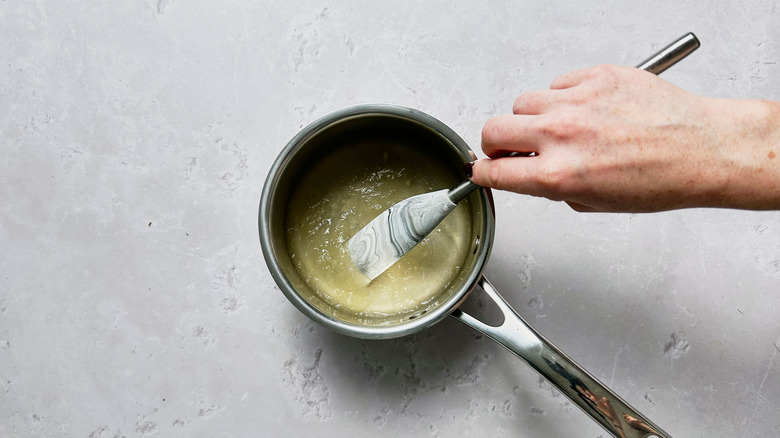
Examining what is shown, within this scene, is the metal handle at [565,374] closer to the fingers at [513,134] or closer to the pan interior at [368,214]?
the pan interior at [368,214]

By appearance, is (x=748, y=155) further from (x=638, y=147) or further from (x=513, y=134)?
(x=513, y=134)

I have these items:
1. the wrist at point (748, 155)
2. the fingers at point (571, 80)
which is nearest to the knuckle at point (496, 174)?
the fingers at point (571, 80)

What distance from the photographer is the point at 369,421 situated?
98cm

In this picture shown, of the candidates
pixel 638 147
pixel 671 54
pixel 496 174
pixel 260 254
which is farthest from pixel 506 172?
pixel 260 254

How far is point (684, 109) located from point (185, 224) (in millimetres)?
771

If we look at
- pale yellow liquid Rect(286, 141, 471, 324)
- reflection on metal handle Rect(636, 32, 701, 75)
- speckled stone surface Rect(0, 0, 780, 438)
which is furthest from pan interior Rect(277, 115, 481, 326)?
reflection on metal handle Rect(636, 32, 701, 75)

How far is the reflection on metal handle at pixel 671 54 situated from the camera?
0.71 meters

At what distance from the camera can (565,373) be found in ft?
2.71

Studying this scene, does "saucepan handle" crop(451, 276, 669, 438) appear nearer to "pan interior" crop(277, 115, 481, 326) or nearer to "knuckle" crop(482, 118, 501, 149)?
"pan interior" crop(277, 115, 481, 326)

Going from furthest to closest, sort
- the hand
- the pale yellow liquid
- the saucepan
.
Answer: the pale yellow liquid, the saucepan, the hand

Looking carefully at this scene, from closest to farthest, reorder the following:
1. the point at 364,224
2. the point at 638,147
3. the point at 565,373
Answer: the point at 638,147 → the point at 565,373 → the point at 364,224

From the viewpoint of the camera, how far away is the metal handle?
825mm

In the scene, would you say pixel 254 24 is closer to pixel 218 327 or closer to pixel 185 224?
pixel 185 224

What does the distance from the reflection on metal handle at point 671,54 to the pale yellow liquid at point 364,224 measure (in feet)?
1.04
